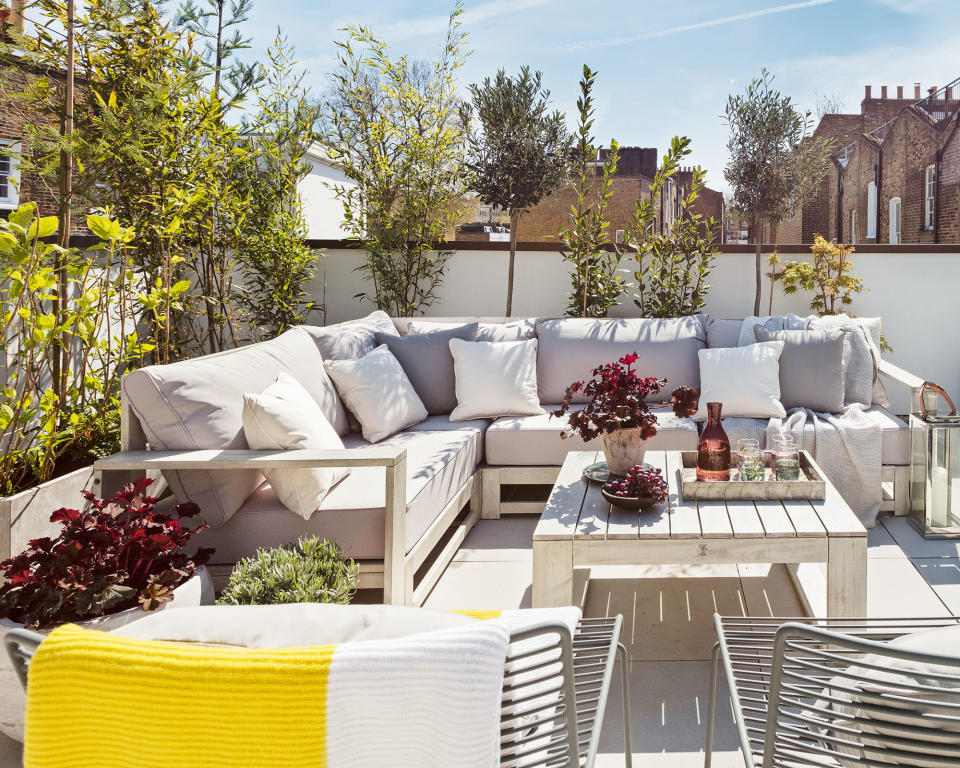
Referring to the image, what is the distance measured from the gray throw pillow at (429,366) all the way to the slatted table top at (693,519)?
5.15ft

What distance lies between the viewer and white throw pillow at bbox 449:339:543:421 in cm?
402

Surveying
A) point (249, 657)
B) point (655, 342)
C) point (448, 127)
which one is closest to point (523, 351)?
point (655, 342)

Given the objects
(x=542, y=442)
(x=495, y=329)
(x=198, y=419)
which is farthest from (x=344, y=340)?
(x=198, y=419)

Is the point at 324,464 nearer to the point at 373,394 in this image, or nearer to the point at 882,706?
the point at 373,394

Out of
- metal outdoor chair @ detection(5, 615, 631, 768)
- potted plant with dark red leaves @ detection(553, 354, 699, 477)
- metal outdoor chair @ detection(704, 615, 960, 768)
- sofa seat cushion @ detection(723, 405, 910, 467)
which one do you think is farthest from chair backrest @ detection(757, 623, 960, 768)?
sofa seat cushion @ detection(723, 405, 910, 467)

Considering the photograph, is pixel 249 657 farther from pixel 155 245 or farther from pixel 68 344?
pixel 155 245

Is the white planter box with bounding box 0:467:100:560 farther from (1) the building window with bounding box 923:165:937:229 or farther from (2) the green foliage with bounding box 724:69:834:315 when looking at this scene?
(1) the building window with bounding box 923:165:937:229

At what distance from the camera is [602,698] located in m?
1.21

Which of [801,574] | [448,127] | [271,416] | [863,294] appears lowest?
[801,574]

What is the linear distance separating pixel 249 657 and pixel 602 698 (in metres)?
0.61

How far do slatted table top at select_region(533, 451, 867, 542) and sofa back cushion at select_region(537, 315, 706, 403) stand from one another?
5.52ft

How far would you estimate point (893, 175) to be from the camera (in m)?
16.5

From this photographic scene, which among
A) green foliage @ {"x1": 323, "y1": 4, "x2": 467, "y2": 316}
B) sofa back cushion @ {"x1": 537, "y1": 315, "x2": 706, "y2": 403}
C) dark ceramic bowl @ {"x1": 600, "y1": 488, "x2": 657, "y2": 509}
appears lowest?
dark ceramic bowl @ {"x1": 600, "y1": 488, "x2": 657, "y2": 509}

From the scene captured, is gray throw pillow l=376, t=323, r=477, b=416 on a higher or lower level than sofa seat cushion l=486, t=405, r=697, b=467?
higher
